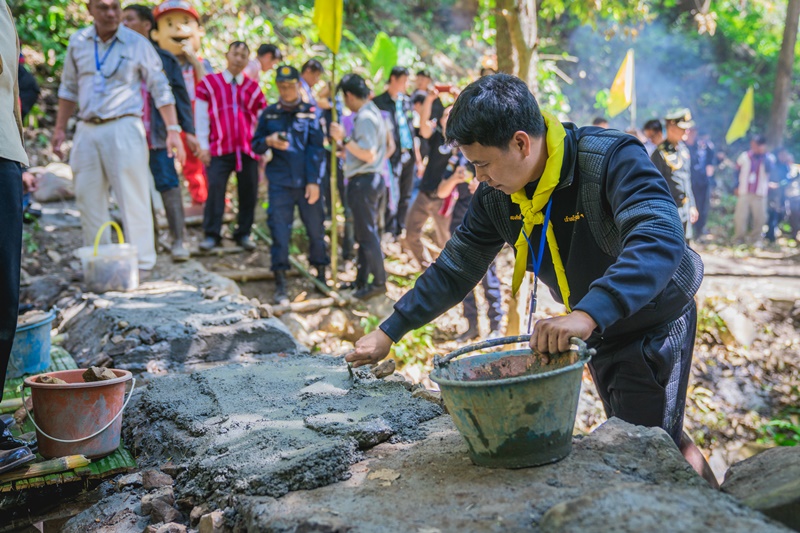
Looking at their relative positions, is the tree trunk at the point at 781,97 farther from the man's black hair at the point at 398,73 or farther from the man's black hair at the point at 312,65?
the man's black hair at the point at 312,65

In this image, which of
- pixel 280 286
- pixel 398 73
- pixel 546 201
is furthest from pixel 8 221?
pixel 398 73

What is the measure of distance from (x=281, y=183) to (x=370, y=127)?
1054 mm

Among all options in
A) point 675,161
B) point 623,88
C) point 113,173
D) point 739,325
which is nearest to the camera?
point 113,173

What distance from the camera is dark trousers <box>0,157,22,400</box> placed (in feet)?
8.98

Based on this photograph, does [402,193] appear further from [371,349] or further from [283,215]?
[371,349]

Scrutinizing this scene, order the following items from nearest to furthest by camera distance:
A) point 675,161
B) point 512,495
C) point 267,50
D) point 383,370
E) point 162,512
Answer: point 512,495
point 162,512
point 383,370
point 675,161
point 267,50

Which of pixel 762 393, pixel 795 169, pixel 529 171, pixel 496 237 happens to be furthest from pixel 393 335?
pixel 795 169

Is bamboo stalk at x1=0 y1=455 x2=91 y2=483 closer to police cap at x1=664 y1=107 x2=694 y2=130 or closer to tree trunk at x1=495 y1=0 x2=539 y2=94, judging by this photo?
tree trunk at x1=495 y1=0 x2=539 y2=94

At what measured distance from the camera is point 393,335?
279 centimetres

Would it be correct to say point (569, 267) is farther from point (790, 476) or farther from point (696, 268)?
point (790, 476)

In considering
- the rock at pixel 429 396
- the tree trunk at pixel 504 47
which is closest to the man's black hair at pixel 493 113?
the rock at pixel 429 396

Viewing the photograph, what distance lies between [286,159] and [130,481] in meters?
4.49

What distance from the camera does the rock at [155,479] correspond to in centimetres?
284

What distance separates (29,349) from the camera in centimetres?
410
